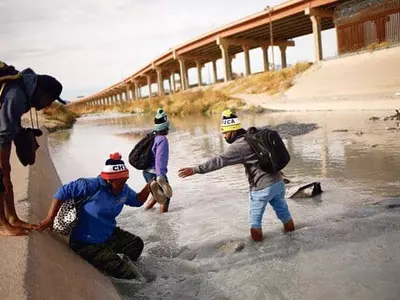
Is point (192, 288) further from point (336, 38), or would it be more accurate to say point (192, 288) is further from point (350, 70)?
point (336, 38)

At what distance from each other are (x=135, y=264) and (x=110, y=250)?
0.60 meters

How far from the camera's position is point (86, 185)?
3664mm

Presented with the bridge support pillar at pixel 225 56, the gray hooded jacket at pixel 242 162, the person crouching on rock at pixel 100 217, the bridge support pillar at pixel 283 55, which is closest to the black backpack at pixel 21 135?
the person crouching on rock at pixel 100 217

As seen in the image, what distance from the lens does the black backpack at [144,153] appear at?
609 centimetres

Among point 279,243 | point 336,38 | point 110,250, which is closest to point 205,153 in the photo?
point 279,243

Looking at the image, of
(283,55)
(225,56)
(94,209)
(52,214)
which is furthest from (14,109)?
(283,55)

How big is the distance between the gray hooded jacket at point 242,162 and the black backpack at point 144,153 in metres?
1.72

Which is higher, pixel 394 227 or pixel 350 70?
pixel 350 70

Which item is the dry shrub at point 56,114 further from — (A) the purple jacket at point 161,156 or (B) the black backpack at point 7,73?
(B) the black backpack at point 7,73

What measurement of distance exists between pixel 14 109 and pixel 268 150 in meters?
2.54

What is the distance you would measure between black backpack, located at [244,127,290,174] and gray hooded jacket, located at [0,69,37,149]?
89.3 inches

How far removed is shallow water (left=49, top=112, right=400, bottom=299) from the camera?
3609 millimetres

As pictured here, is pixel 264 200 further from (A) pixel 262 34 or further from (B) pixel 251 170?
(A) pixel 262 34

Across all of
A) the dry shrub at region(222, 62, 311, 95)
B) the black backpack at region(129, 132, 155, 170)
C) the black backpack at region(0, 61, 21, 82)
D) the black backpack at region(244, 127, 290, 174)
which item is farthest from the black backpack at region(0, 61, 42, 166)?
the dry shrub at region(222, 62, 311, 95)
